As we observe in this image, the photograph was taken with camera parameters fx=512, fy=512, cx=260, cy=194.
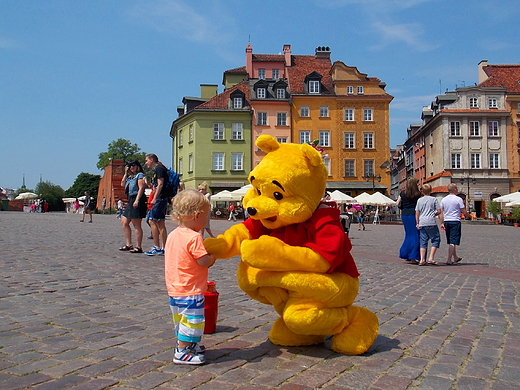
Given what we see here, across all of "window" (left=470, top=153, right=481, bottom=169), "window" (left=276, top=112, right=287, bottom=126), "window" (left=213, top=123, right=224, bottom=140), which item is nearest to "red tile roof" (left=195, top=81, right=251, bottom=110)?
"window" (left=213, top=123, right=224, bottom=140)

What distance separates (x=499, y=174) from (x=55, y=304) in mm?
51088

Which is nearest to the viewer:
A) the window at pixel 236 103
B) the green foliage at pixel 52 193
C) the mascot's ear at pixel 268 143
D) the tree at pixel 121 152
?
the mascot's ear at pixel 268 143

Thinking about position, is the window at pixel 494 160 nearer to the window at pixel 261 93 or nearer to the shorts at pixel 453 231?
the window at pixel 261 93

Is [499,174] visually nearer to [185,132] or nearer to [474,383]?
[185,132]

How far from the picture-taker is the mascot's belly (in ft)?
11.0

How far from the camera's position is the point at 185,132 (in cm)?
5369

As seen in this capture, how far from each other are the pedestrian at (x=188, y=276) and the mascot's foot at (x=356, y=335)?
3.20ft

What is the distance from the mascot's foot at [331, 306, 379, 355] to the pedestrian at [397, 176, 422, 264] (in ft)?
22.7

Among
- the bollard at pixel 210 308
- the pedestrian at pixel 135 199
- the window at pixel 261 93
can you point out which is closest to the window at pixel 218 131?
the window at pixel 261 93

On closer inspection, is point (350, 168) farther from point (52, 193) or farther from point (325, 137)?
point (52, 193)

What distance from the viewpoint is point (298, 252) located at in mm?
3301

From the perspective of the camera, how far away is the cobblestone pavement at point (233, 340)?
10.2 ft

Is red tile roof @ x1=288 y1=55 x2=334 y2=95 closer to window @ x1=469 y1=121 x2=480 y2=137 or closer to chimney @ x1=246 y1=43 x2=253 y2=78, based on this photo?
chimney @ x1=246 y1=43 x2=253 y2=78

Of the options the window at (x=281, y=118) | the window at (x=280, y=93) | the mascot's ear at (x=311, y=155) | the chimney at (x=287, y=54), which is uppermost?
the chimney at (x=287, y=54)
